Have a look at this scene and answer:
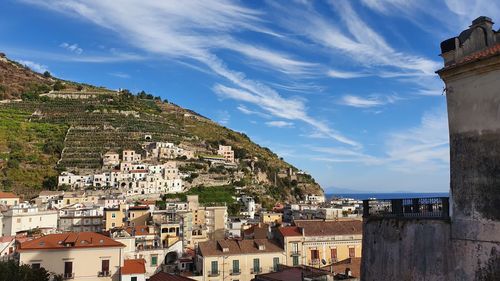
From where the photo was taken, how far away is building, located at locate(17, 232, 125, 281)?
34.7 meters

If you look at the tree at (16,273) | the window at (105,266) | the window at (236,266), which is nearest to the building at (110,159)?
the window at (105,266)

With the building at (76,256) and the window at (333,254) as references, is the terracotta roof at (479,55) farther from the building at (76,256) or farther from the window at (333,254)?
the window at (333,254)

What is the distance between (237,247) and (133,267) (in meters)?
9.22

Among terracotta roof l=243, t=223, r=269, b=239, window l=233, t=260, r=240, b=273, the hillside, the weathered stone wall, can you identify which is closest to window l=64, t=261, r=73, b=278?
window l=233, t=260, r=240, b=273

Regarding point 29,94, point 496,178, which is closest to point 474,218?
point 496,178

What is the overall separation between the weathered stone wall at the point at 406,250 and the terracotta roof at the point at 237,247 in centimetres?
3057

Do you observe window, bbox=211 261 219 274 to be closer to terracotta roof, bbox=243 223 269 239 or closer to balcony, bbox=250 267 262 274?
balcony, bbox=250 267 262 274

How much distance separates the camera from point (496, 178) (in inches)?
282

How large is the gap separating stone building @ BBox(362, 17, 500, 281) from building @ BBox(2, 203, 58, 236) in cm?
6620

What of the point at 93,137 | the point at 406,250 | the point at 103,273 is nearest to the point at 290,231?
the point at 103,273

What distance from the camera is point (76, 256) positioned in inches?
1403

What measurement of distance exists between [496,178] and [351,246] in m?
38.2

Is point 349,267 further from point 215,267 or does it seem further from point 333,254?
point 215,267

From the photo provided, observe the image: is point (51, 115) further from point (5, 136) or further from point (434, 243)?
point (434, 243)
